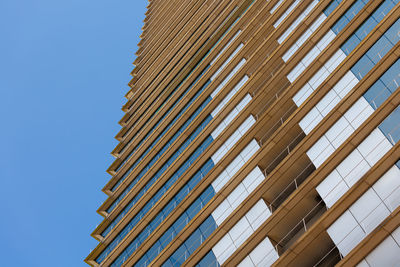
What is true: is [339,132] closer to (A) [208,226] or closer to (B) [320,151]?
(B) [320,151]

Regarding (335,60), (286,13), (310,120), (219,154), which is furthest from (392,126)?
(286,13)

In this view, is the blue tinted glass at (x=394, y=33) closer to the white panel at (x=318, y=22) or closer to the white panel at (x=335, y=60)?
the white panel at (x=335, y=60)

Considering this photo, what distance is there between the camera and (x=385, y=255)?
17.1 meters

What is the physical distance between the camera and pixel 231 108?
33.3 metres

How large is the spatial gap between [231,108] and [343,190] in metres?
13.9

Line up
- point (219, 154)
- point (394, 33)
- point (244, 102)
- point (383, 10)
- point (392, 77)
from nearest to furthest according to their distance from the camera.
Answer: point (392, 77) → point (394, 33) → point (383, 10) → point (219, 154) → point (244, 102)

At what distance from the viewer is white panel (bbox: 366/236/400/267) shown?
1677cm

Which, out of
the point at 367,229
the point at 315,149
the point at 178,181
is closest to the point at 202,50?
the point at 178,181

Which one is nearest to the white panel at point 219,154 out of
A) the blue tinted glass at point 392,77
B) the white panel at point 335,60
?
the white panel at point 335,60

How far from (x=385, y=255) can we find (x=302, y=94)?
40.2ft

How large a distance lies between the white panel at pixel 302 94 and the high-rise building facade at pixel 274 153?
8cm

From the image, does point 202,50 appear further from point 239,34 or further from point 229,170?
point 229,170

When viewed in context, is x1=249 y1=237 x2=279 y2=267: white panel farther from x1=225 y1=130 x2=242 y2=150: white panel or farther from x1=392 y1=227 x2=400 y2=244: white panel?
x1=225 y1=130 x2=242 y2=150: white panel

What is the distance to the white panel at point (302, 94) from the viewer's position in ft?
88.4
